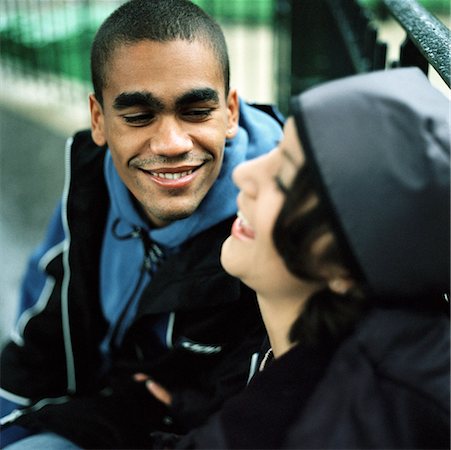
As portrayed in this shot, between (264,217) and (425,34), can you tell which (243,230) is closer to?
(264,217)

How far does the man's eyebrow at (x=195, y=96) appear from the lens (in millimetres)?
2104

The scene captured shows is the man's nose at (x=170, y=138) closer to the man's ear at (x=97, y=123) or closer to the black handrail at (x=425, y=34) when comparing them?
the man's ear at (x=97, y=123)

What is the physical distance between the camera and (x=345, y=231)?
1.23 metres

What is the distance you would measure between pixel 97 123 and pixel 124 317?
734 millimetres

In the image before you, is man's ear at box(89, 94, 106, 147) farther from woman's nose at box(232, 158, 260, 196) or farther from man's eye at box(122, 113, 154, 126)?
woman's nose at box(232, 158, 260, 196)

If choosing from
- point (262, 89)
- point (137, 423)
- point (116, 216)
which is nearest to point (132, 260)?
point (116, 216)

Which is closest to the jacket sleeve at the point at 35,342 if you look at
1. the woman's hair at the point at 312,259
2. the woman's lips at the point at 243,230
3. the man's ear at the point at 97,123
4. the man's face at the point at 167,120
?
the man's ear at the point at 97,123

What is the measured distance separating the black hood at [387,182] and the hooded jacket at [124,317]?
0.94 m

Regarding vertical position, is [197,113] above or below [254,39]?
above

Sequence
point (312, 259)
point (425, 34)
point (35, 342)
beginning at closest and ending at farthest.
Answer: point (312, 259) < point (425, 34) < point (35, 342)

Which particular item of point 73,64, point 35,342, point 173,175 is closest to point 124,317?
point 35,342

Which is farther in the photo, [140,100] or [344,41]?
[344,41]

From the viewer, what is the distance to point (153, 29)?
6.98 feet

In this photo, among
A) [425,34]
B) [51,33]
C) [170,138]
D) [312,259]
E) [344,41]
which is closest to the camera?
[312,259]
